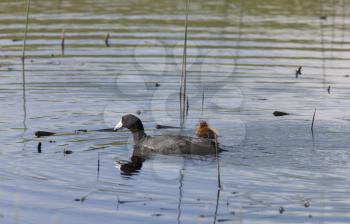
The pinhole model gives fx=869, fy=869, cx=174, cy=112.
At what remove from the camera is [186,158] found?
14.1m

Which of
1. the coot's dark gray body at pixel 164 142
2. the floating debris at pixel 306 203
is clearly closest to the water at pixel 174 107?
the floating debris at pixel 306 203

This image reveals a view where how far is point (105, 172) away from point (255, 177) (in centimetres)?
223

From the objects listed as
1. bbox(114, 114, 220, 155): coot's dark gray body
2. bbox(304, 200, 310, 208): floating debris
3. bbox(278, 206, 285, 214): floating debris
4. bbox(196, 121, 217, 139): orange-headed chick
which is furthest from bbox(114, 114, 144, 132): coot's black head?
bbox(278, 206, 285, 214): floating debris

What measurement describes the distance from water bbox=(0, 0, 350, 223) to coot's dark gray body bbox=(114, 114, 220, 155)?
0.80ft

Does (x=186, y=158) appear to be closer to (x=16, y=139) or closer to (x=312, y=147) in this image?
(x=312, y=147)

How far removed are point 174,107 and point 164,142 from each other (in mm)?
2989

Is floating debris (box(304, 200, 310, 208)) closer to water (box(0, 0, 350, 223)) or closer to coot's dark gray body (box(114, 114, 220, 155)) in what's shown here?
water (box(0, 0, 350, 223))

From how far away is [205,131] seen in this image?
49.0 feet

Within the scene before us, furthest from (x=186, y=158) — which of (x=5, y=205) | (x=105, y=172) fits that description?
(x=5, y=205)

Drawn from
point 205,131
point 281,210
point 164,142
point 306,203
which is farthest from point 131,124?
point 281,210

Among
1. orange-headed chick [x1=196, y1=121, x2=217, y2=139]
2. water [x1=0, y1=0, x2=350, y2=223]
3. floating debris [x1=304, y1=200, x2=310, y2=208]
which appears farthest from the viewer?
orange-headed chick [x1=196, y1=121, x2=217, y2=139]

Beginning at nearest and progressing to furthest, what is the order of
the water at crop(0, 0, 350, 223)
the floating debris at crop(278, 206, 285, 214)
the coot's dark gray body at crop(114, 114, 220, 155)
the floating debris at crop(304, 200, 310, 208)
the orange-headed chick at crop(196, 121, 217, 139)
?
the floating debris at crop(278, 206, 285, 214), the floating debris at crop(304, 200, 310, 208), the water at crop(0, 0, 350, 223), the coot's dark gray body at crop(114, 114, 220, 155), the orange-headed chick at crop(196, 121, 217, 139)

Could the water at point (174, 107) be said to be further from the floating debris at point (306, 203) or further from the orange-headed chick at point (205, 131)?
the orange-headed chick at point (205, 131)

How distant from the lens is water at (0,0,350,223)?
11.2 m
